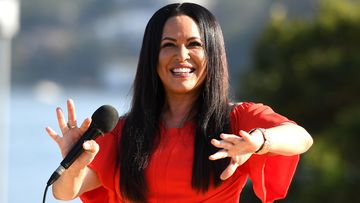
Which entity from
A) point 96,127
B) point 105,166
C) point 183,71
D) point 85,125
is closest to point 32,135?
point 105,166

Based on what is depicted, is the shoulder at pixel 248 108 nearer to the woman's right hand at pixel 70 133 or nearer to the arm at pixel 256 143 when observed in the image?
the arm at pixel 256 143

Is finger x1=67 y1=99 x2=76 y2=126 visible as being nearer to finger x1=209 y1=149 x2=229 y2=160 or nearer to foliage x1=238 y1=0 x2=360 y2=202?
finger x1=209 y1=149 x2=229 y2=160

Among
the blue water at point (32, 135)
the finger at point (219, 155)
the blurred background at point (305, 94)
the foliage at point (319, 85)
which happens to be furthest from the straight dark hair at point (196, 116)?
the blue water at point (32, 135)

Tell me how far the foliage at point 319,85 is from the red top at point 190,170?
926 centimetres

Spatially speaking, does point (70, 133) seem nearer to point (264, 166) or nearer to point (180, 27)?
point (180, 27)

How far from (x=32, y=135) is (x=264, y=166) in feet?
121

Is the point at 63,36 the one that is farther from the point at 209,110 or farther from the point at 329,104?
the point at 209,110

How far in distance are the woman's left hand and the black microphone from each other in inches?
16.2

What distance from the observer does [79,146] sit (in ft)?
13.6

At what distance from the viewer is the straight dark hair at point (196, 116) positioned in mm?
4375

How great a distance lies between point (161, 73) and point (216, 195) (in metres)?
0.53

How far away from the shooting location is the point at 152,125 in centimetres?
450

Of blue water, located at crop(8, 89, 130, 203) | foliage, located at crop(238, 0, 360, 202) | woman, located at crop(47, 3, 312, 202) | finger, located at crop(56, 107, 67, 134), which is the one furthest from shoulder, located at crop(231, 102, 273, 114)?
blue water, located at crop(8, 89, 130, 203)

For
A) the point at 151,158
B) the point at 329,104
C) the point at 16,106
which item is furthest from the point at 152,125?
the point at 16,106
